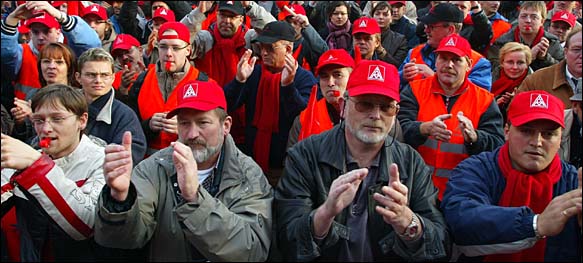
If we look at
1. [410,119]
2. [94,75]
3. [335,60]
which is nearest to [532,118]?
[410,119]

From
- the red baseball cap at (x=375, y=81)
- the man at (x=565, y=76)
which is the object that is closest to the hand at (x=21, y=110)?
the red baseball cap at (x=375, y=81)

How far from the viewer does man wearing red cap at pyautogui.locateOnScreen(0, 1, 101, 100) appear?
6.11 meters

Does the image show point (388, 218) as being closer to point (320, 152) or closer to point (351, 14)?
point (320, 152)

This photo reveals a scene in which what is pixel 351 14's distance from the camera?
30.2 feet

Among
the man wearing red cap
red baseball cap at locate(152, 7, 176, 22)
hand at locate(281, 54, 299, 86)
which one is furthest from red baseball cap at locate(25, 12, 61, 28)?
hand at locate(281, 54, 299, 86)

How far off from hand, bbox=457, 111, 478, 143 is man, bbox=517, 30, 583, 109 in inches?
41.5

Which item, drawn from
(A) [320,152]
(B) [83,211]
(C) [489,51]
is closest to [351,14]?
(C) [489,51]

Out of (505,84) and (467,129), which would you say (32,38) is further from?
(505,84)

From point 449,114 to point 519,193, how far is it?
109cm

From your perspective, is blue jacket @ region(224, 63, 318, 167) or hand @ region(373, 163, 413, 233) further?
blue jacket @ region(224, 63, 318, 167)

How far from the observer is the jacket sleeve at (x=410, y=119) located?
4594 millimetres

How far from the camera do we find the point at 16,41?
6203mm

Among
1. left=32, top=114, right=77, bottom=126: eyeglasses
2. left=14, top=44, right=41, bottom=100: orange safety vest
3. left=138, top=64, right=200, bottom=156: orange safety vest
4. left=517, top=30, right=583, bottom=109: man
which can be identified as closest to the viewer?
left=32, top=114, right=77, bottom=126: eyeglasses

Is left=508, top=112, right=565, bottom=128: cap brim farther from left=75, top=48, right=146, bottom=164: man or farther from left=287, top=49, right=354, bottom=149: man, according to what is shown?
left=75, top=48, right=146, bottom=164: man
